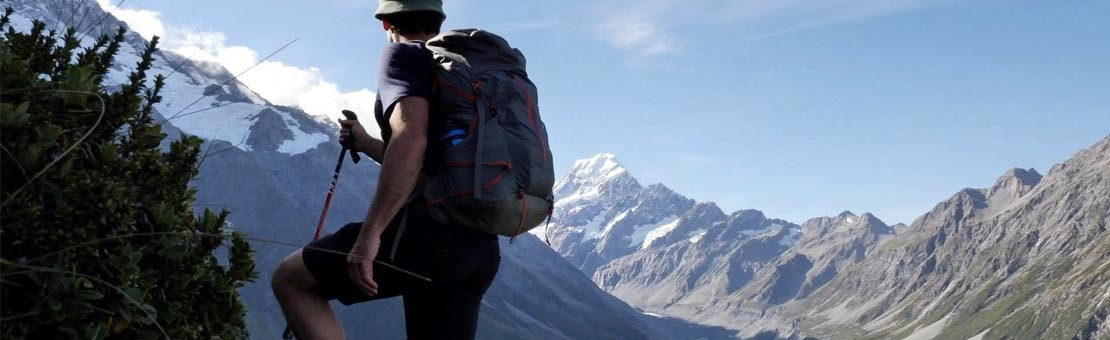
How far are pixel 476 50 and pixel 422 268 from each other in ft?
3.84

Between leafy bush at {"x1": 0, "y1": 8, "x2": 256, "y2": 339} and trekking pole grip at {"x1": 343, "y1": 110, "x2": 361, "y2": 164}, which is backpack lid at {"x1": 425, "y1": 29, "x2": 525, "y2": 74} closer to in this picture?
trekking pole grip at {"x1": 343, "y1": 110, "x2": 361, "y2": 164}

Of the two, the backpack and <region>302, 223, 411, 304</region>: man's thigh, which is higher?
the backpack

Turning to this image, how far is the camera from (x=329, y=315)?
4.84m

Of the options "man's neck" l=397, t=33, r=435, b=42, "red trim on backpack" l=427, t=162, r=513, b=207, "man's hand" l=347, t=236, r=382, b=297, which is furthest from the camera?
"man's neck" l=397, t=33, r=435, b=42

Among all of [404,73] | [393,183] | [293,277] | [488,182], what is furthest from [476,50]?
A: [293,277]

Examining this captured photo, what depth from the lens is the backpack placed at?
4.71m

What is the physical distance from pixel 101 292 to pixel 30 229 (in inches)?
13.2

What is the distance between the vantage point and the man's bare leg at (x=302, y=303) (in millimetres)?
4742

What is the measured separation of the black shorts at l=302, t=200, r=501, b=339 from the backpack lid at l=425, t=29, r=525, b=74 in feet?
2.56

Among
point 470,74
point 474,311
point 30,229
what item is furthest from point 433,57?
point 30,229

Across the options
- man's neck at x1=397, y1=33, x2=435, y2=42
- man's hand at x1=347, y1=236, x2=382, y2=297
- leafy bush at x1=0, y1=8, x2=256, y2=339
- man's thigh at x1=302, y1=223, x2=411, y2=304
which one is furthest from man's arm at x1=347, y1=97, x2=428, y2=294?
man's neck at x1=397, y1=33, x2=435, y2=42

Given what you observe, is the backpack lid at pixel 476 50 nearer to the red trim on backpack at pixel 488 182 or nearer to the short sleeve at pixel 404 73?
the short sleeve at pixel 404 73

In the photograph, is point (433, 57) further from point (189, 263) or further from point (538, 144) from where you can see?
point (189, 263)

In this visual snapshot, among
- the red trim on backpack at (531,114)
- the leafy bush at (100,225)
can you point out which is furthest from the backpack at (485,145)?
the leafy bush at (100,225)
